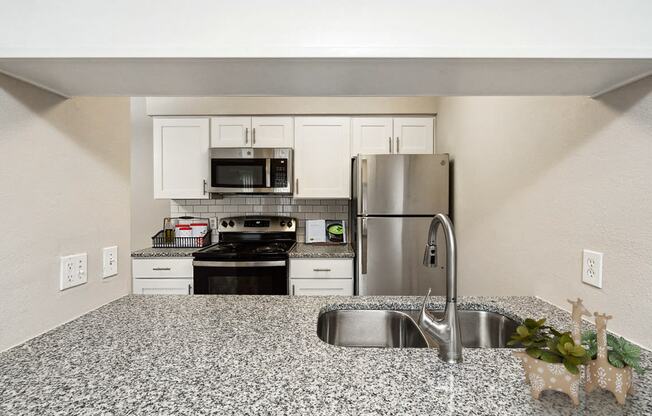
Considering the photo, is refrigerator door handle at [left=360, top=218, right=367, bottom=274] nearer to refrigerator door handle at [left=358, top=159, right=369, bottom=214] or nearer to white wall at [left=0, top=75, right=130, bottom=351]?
refrigerator door handle at [left=358, top=159, right=369, bottom=214]

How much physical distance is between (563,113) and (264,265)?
2.11 metres

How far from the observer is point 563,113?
1.30 metres

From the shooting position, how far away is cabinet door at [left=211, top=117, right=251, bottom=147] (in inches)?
124

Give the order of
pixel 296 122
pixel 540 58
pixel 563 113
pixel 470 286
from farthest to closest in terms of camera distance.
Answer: pixel 296 122, pixel 470 286, pixel 563 113, pixel 540 58

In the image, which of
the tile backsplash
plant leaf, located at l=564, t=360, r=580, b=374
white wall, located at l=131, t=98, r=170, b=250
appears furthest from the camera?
white wall, located at l=131, t=98, r=170, b=250

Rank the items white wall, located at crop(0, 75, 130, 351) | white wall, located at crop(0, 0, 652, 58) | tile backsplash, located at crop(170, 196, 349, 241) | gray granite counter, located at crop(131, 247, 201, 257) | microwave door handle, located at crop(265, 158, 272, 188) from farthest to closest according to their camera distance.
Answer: tile backsplash, located at crop(170, 196, 349, 241)
microwave door handle, located at crop(265, 158, 272, 188)
gray granite counter, located at crop(131, 247, 201, 257)
white wall, located at crop(0, 75, 130, 351)
white wall, located at crop(0, 0, 652, 58)

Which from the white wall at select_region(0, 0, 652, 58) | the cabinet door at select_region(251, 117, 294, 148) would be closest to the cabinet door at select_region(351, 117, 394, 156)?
the cabinet door at select_region(251, 117, 294, 148)

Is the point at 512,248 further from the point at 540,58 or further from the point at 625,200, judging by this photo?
the point at 540,58

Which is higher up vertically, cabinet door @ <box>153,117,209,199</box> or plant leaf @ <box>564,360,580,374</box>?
cabinet door @ <box>153,117,209,199</box>

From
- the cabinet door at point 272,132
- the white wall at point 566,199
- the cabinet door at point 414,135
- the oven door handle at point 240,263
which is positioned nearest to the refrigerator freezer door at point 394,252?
the white wall at point 566,199

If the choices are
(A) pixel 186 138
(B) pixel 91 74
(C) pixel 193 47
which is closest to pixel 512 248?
(C) pixel 193 47

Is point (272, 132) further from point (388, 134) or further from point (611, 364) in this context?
point (611, 364)

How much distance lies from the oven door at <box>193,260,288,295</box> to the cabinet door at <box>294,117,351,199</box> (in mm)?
747

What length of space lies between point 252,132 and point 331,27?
2406 mm
